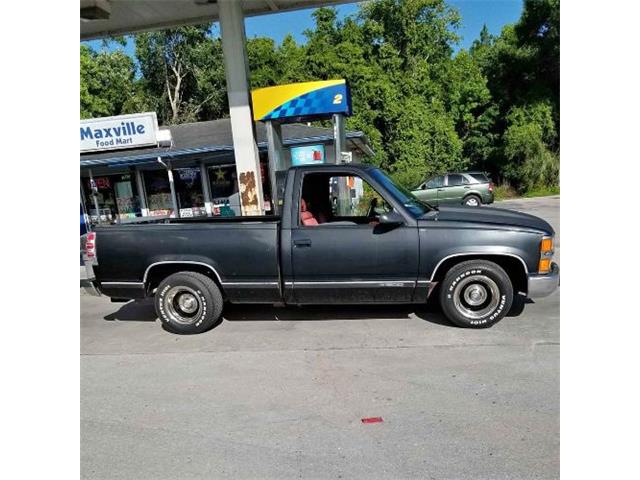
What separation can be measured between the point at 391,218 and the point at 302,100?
6.94 m

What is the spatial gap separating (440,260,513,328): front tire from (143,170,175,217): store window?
16.4 meters

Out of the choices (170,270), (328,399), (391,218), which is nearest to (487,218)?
(391,218)

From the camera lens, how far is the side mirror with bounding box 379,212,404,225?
4.75 m

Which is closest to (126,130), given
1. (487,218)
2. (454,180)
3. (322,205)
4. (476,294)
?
(322,205)

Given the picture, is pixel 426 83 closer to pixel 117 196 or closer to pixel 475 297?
pixel 117 196

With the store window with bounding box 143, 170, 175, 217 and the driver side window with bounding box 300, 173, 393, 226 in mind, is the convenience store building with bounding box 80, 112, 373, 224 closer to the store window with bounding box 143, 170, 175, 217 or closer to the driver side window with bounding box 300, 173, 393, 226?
the store window with bounding box 143, 170, 175, 217

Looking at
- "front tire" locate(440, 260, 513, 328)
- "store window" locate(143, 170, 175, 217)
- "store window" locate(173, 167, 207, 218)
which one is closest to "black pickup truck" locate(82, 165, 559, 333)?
"front tire" locate(440, 260, 513, 328)

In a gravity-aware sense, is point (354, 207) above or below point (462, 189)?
below

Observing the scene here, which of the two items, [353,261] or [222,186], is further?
[222,186]

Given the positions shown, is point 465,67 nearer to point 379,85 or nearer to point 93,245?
point 379,85

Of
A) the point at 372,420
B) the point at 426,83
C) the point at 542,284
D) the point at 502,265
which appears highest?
the point at 426,83

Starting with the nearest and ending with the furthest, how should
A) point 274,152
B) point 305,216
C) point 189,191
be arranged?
1. point 305,216
2. point 274,152
3. point 189,191

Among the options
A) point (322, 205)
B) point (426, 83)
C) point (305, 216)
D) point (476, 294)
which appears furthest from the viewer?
point (426, 83)

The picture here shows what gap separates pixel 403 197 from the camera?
5.19 m
